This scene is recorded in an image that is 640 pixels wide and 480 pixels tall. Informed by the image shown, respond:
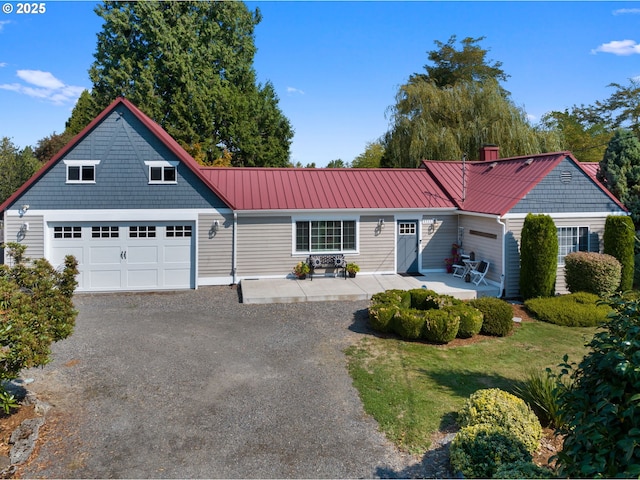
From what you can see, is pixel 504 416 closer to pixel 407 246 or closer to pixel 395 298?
pixel 395 298

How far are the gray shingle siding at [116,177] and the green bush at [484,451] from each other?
12347 millimetres

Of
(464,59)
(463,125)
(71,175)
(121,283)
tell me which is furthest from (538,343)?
(464,59)

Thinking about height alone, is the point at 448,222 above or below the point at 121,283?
above

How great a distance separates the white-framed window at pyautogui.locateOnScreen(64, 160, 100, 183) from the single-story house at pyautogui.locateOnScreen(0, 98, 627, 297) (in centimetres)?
3

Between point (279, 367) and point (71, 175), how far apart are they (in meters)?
10.6

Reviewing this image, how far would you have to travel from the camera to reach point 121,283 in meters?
15.2

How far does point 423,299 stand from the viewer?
11.9m

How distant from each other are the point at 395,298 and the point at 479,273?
4925mm

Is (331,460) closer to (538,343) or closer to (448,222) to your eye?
Answer: (538,343)

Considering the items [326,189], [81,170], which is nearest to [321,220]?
[326,189]

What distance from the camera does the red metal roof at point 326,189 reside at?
1628cm

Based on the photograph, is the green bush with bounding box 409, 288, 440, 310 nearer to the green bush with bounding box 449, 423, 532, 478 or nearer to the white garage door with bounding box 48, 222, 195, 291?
the green bush with bounding box 449, 423, 532, 478

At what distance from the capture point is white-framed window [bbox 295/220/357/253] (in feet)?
53.8

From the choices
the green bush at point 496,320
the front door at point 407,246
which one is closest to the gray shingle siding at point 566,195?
the front door at point 407,246
